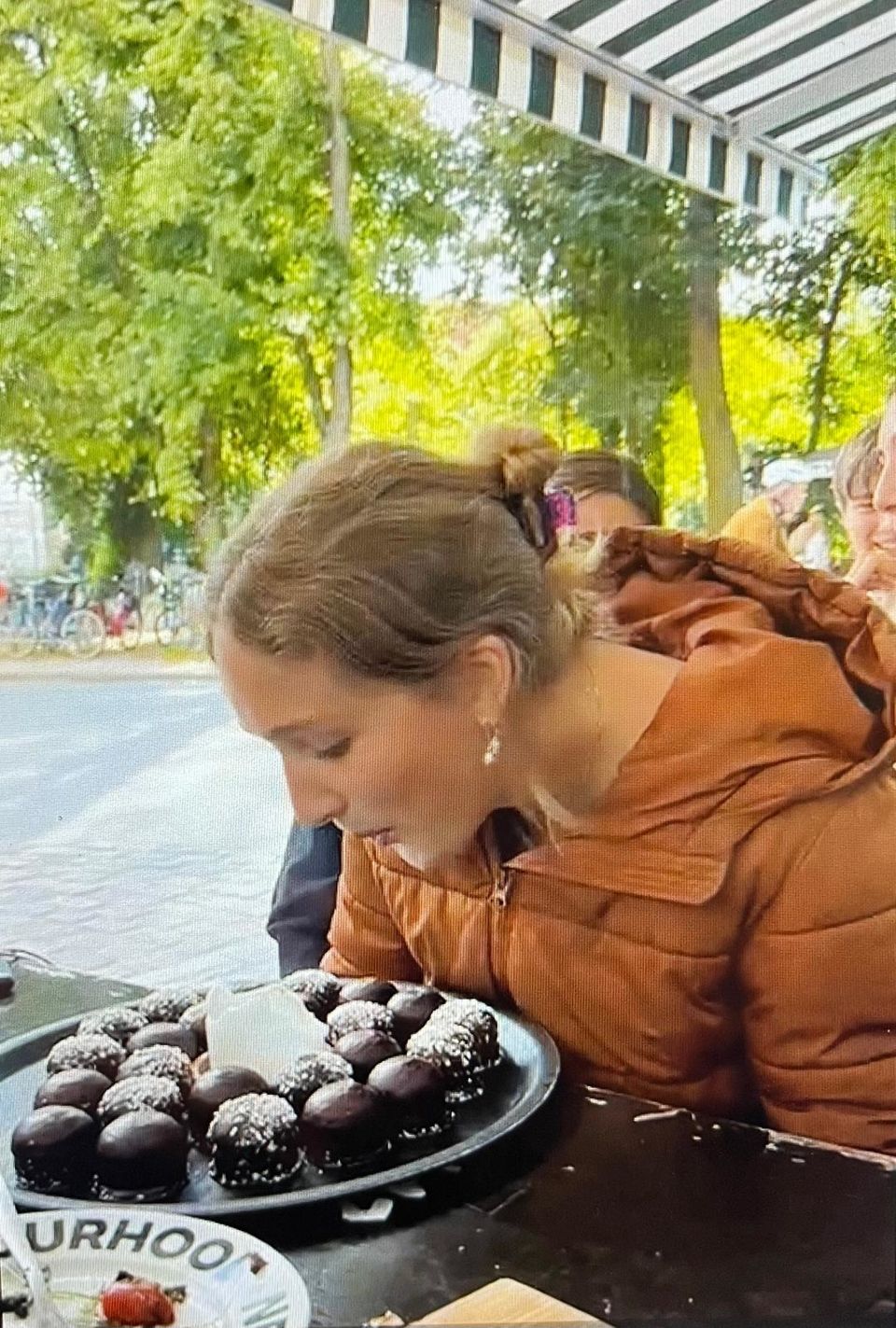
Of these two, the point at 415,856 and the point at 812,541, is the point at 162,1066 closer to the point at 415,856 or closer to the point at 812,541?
the point at 415,856

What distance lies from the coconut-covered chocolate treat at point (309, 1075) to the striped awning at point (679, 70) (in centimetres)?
82

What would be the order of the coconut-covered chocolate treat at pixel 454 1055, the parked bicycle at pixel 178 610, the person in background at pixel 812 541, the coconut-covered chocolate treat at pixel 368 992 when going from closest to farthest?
the coconut-covered chocolate treat at pixel 454 1055 → the coconut-covered chocolate treat at pixel 368 992 → the parked bicycle at pixel 178 610 → the person in background at pixel 812 541

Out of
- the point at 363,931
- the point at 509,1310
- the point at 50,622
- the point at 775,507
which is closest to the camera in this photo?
the point at 509,1310

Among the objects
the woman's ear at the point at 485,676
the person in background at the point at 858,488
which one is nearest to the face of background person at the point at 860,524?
the person in background at the point at 858,488

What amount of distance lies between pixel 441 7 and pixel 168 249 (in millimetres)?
315

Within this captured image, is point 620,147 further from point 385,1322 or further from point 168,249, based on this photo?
point 385,1322

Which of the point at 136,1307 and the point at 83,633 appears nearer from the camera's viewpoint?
the point at 136,1307

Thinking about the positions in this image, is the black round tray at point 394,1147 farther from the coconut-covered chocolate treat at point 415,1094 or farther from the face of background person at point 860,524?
the face of background person at point 860,524

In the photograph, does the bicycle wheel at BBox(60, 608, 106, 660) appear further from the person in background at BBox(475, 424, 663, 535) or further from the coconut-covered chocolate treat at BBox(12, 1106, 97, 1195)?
the coconut-covered chocolate treat at BBox(12, 1106, 97, 1195)

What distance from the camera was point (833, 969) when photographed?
101 centimetres

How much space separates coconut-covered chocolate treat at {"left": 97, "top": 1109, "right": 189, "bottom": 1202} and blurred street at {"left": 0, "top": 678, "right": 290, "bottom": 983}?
595 millimetres

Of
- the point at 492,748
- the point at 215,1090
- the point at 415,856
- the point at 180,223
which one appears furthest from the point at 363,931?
the point at 180,223

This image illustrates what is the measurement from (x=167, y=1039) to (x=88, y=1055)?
0.18ft

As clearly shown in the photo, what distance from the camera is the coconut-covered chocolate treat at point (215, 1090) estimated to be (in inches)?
33.2
